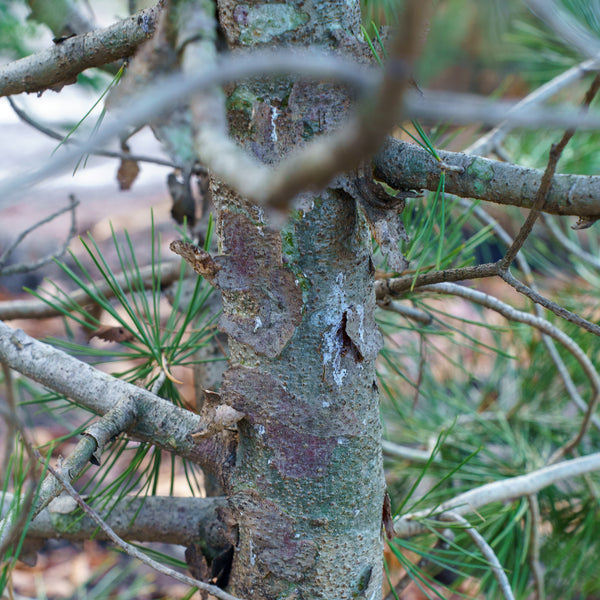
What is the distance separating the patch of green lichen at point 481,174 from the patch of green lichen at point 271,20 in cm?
11

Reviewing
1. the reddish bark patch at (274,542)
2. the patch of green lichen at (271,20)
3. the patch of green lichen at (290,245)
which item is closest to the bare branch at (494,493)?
the reddish bark patch at (274,542)

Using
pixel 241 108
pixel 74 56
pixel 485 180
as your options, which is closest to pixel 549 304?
pixel 485 180

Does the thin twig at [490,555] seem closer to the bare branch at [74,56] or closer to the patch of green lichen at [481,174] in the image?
the patch of green lichen at [481,174]

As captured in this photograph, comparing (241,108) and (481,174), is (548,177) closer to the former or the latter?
(481,174)

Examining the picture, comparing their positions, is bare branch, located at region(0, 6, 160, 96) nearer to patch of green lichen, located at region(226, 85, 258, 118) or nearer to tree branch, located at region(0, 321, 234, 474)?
patch of green lichen, located at region(226, 85, 258, 118)

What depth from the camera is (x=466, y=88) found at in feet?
10.8

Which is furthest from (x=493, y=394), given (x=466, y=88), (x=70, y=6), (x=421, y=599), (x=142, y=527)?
(x=466, y=88)

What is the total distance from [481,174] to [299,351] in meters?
0.13

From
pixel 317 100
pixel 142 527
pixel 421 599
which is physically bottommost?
pixel 421 599

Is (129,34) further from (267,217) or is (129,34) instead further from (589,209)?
(589,209)

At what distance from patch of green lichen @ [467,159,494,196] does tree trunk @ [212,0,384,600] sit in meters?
0.06

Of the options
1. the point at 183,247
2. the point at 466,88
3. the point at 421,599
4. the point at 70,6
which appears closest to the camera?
the point at 183,247

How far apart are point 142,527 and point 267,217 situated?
259 millimetres

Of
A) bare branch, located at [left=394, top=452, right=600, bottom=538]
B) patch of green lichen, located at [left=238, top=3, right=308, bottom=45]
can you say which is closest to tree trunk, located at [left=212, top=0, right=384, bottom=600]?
patch of green lichen, located at [left=238, top=3, right=308, bottom=45]
